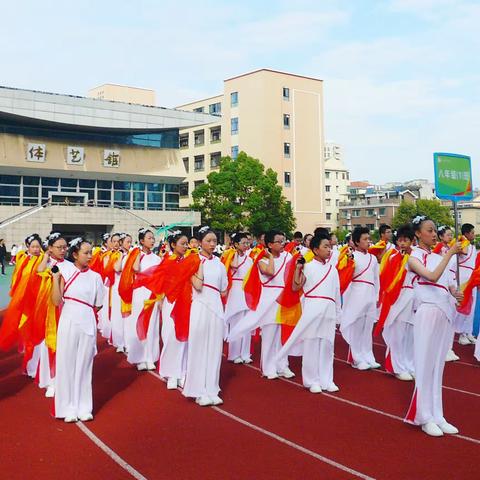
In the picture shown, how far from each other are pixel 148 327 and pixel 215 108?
51.1 m

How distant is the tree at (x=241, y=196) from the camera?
132ft

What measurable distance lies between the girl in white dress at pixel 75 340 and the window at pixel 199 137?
171 ft

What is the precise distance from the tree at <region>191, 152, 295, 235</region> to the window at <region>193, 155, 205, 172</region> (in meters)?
15.5

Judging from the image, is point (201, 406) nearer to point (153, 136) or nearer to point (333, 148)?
point (153, 136)

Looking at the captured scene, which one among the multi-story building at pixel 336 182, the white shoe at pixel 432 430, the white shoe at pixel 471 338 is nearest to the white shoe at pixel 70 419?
the white shoe at pixel 432 430

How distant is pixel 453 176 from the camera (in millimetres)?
6379

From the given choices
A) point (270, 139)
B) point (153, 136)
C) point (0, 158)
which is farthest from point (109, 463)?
point (270, 139)

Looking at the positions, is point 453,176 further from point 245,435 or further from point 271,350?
point 245,435

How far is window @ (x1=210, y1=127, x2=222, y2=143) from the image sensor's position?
55691 millimetres

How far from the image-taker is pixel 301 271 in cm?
685

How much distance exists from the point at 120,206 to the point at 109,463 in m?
41.5

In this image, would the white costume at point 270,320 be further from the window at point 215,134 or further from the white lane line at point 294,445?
the window at point 215,134

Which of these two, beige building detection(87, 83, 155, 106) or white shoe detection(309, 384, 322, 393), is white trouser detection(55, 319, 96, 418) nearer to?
white shoe detection(309, 384, 322, 393)

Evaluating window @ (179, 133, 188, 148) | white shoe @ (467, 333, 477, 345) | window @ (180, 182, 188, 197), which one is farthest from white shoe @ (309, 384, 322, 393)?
window @ (179, 133, 188, 148)
